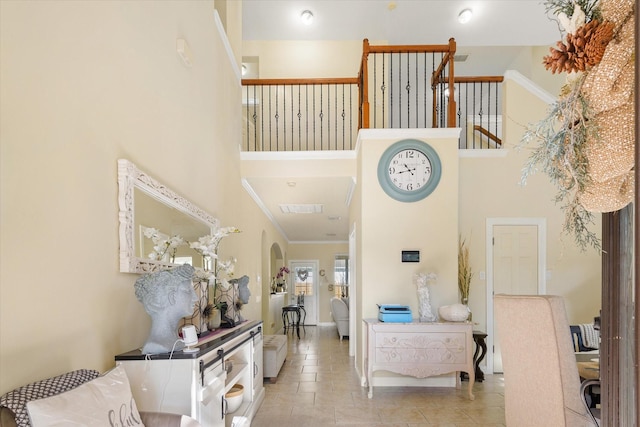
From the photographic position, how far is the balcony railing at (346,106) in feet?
18.2

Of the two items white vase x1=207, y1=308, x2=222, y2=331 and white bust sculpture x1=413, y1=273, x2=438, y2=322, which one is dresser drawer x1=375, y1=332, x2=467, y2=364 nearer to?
white bust sculpture x1=413, y1=273, x2=438, y2=322

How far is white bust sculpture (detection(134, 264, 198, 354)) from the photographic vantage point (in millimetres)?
1961

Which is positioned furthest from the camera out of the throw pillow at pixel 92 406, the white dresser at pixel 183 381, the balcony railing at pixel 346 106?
the balcony railing at pixel 346 106

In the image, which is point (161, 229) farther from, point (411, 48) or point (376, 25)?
point (376, 25)

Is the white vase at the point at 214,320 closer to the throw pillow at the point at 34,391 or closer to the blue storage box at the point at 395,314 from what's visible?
the throw pillow at the point at 34,391

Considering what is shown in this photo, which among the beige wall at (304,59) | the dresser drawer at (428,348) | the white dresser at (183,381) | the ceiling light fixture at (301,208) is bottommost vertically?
the dresser drawer at (428,348)

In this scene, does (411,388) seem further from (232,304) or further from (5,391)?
(5,391)

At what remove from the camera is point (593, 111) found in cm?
110

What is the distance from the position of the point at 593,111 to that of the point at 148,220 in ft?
7.27

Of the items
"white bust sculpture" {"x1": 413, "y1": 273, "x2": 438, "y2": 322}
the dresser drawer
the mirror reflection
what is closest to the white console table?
the dresser drawer

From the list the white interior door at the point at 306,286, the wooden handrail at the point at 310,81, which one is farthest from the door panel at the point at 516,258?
the white interior door at the point at 306,286

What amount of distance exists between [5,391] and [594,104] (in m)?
1.99

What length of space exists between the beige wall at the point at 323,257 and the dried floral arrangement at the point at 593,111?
10767 mm

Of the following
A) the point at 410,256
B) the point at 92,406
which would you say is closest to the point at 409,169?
the point at 410,256
